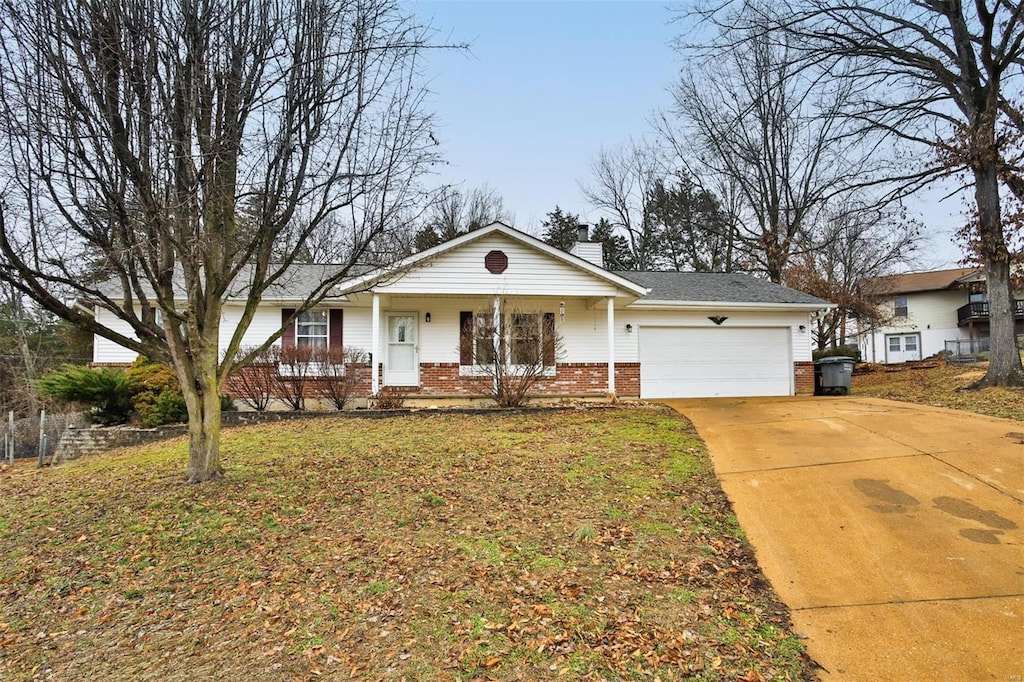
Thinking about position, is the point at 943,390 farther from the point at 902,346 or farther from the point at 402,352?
the point at 902,346

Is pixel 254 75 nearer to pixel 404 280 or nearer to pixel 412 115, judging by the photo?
pixel 412 115

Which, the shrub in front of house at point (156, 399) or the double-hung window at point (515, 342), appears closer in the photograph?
the shrub in front of house at point (156, 399)

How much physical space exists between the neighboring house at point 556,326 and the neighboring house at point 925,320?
24731mm

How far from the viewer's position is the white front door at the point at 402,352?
14445 mm

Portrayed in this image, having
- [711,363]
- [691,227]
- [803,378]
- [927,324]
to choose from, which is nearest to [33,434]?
[711,363]

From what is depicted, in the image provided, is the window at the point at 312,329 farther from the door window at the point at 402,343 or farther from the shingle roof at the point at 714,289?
the shingle roof at the point at 714,289

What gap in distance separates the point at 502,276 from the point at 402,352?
339 centimetres

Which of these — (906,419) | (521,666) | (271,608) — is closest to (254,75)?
(271,608)

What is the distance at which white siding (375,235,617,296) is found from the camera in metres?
13.0

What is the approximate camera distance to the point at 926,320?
37219 mm

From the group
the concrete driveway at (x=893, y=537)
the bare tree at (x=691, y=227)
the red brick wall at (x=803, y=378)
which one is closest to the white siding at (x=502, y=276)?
the concrete driveway at (x=893, y=537)

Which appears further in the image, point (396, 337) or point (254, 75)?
point (396, 337)

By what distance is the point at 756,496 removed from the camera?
5879 millimetres

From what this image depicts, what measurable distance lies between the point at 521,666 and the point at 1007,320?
48.2ft
